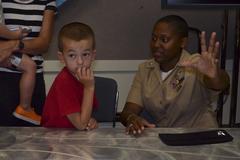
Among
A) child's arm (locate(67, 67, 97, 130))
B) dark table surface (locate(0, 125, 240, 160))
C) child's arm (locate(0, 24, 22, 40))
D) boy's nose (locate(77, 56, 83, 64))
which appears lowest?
dark table surface (locate(0, 125, 240, 160))

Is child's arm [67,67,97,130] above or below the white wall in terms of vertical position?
above

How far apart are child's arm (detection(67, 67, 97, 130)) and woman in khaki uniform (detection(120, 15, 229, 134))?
38 centimetres

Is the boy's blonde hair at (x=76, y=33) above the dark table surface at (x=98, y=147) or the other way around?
above

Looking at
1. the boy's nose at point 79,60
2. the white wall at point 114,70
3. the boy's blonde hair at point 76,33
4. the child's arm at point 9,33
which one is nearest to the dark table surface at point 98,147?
the boy's nose at point 79,60

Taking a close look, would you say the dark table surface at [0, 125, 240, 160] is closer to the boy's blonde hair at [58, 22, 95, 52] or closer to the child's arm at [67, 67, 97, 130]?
the child's arm at [67, 67, 97, 130]

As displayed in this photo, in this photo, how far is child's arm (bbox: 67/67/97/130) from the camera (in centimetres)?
181

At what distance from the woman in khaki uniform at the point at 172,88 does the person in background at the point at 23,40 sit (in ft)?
1.86

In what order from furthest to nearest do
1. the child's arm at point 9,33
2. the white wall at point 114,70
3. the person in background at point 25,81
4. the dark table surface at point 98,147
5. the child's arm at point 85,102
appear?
the white wall at point 114,70
the person in background at point 25,81
the child's arm at point 9,33
the child's arm at point 85,102
the dark table surface at point 98,147

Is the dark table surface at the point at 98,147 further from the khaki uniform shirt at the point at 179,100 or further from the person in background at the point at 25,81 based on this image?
the khaki uniform shirt at the point at 179,100

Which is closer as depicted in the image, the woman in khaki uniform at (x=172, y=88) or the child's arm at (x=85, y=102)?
the child's arm at (x=85, y=102)

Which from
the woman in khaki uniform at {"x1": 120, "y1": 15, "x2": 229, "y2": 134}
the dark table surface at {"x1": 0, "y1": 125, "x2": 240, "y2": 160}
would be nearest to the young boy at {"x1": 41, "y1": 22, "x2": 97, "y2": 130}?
the dark table surface at {"x1": 0, "y1": 125, "x2": 240, "y2": 160}

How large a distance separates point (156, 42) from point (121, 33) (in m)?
0.97

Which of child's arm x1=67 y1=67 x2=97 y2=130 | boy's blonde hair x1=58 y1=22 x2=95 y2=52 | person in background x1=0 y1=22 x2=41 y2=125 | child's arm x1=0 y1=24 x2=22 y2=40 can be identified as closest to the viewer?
child's arm x1=67 y1=67 x2=97 y2=130

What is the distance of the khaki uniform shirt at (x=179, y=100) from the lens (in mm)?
2312
